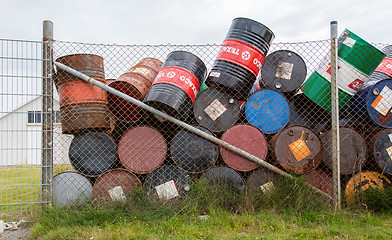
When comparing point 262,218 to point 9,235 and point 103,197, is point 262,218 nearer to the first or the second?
point 103,197

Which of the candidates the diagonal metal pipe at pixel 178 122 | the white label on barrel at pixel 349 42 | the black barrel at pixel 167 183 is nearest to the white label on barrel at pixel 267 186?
the diagonal metal pipe at pixel 178 122

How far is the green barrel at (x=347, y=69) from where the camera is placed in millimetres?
4035

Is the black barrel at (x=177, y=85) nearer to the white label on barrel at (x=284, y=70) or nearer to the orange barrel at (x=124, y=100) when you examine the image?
the orange barrel at (x=124, y=100)

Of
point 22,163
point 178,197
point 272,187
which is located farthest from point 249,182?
point 22,163

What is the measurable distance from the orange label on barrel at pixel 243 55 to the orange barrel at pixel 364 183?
1922 millimetres

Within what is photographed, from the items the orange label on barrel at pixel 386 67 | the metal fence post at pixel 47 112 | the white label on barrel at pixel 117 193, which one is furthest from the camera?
the orange label on barrel at pixel 386 67

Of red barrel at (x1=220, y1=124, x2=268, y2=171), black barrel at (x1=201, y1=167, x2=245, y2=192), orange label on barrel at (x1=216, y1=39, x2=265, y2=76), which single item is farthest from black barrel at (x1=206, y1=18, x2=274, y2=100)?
black barrel at (x1=201, y1=167, x2=245, y2=192)

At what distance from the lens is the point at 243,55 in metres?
4.16

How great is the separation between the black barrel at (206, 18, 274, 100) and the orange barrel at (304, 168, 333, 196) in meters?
1.41

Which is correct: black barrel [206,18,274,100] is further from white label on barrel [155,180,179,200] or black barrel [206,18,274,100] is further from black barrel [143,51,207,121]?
white label on barrel [155,180,179,200]

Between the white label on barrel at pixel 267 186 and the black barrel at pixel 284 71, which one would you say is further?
the black barrel at pixel 284 71

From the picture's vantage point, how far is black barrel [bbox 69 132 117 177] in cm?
392

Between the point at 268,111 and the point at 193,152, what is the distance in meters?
1.17

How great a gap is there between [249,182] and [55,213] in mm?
2340
